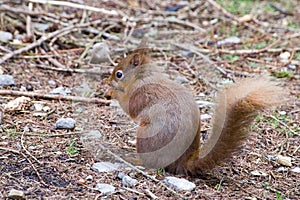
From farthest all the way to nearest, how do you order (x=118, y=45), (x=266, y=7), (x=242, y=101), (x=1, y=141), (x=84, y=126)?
(x=266, y=7), (x=118, y=45), (x=84, y=126), (x=1, y=141), (x=242, y=101)

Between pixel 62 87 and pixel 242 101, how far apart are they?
150 cm

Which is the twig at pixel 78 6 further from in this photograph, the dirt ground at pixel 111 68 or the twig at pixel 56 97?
the twig at pixel 56 97

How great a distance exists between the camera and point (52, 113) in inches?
117

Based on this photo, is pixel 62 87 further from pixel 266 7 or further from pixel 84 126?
pixel 266 7

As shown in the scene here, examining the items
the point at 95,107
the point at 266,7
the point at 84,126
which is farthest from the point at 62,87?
the point at 266,7

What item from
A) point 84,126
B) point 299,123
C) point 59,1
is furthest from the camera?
point 59,1

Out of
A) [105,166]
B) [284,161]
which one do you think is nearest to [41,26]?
[105,166]

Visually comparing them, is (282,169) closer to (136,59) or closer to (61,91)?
(136,59)

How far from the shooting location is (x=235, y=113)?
217cm

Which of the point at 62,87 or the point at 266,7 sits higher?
the point at 266,7

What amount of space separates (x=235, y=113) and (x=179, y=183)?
37cm

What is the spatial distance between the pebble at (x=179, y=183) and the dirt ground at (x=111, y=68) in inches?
0.9

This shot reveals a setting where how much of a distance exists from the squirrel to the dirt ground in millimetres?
74

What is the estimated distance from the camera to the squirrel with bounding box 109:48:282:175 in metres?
2.16
